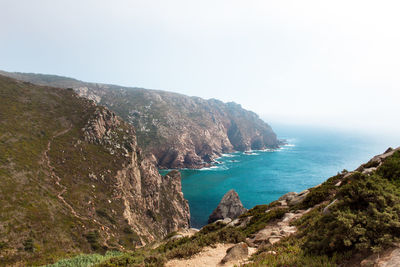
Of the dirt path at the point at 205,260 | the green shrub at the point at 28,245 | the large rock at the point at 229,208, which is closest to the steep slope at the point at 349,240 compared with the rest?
the dirt path at the point at 205,260


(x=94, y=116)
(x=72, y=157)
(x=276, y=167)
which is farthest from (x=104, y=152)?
(x=276, y=167)

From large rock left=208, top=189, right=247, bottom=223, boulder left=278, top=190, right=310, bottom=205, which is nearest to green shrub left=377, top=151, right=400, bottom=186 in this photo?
boulder left=278, top=190, right=310, bottom=205

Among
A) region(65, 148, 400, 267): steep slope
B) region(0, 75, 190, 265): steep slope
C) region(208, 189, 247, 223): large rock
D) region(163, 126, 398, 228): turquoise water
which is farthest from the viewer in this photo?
region(163, 126, 398, 228): turquoise water

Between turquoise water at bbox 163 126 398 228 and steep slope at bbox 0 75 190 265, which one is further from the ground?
steep slope at bbox 0 75 190 265

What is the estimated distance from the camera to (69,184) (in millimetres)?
42031

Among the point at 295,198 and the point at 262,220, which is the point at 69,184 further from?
the point at 295,198

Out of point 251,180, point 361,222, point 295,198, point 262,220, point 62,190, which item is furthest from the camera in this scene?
point 251,180

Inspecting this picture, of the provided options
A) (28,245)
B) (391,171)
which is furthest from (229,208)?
(391,171)

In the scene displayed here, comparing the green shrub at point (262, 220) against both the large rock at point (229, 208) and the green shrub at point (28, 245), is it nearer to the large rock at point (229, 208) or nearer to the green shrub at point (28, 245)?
the green shrub at point (28, 245)

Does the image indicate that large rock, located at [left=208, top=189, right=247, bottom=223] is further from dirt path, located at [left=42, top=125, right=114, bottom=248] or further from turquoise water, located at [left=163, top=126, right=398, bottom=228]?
dirt path, located at [left=42, top=125, right=114, bottom=248]

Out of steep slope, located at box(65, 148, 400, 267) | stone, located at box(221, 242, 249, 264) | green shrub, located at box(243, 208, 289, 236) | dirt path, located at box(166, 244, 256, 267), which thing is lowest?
green shrub, located at box(243, 208, 289, 236)

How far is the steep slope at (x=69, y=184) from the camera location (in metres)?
28.4

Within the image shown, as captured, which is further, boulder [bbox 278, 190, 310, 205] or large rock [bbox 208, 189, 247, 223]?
large rock [bbox 208, 189, 247, 223]

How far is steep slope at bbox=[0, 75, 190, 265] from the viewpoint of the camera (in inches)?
1119
